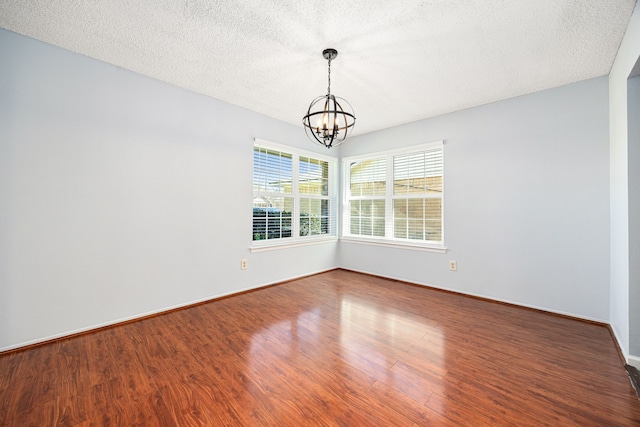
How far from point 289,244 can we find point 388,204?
1.79 meters

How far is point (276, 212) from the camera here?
4059 millimetres

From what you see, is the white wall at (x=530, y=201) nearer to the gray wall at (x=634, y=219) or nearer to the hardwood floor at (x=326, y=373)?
the hardwood floor at (x=326, y=373)

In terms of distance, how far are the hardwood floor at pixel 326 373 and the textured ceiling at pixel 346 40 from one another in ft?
8.38

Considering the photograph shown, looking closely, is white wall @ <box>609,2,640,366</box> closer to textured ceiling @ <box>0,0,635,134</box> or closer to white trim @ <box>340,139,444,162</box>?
textured ceiling @ <box>0,0,635,134</box>

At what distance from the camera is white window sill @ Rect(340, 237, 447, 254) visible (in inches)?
150

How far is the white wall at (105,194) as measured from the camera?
2125 mm

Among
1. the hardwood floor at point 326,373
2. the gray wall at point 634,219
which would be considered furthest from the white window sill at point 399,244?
the gray wall at point 634,219

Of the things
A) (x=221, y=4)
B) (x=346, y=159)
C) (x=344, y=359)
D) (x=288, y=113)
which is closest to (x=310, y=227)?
(x=346, y=159)

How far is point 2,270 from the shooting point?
2.05 metres

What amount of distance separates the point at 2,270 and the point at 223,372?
1.95m

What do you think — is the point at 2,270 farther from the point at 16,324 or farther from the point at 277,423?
the point at 277,423

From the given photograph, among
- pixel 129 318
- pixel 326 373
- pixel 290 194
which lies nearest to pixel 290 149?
pixel 290 194

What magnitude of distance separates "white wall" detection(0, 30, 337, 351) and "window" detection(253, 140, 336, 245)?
0.30 metres

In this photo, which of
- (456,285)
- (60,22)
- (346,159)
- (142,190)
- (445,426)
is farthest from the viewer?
(346,159)
